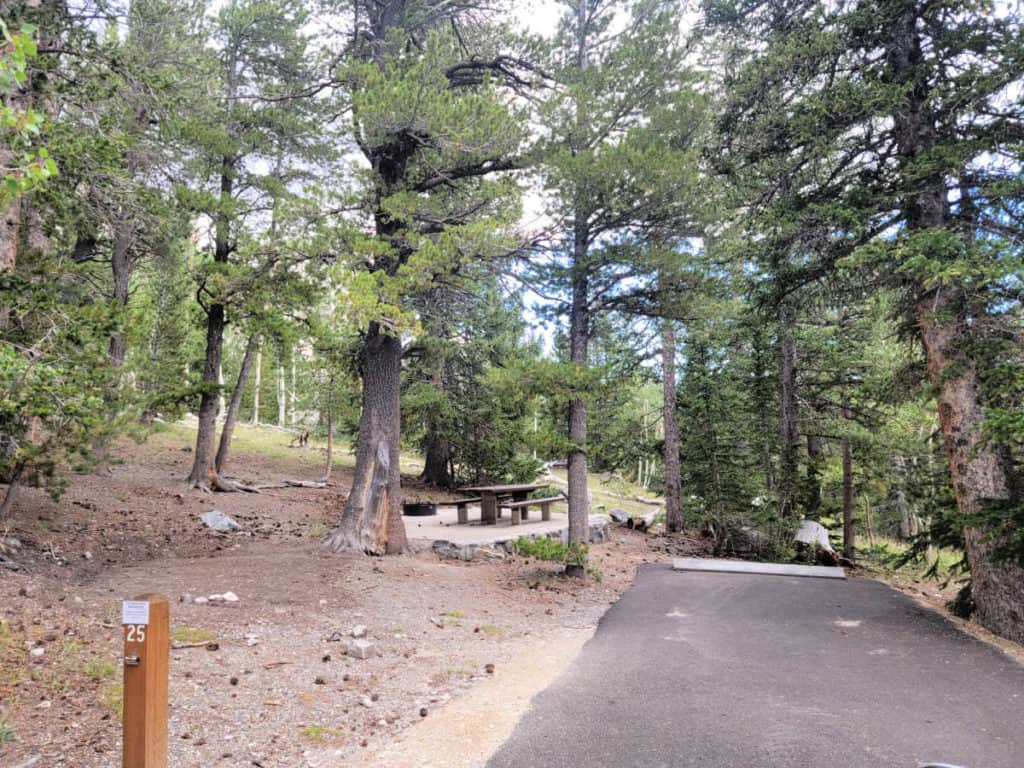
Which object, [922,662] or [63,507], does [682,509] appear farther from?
[63,507]

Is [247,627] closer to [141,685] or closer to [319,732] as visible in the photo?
[319,732]

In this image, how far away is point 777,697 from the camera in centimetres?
423

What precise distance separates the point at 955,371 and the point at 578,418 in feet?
15.8

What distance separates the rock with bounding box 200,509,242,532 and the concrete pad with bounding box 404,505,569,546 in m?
3.27

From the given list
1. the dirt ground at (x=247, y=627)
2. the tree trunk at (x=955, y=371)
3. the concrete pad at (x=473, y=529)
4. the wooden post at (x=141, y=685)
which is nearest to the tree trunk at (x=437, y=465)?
the concrete pad at (x=473, y=529)

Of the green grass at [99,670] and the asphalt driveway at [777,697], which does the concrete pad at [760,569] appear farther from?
the green grass at [99,670]

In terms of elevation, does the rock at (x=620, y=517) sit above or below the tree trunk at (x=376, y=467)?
below

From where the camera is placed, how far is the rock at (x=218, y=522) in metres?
9.84

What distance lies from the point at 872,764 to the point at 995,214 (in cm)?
660

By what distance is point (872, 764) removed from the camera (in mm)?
3172

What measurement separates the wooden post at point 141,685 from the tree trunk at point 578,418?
6.54 meters

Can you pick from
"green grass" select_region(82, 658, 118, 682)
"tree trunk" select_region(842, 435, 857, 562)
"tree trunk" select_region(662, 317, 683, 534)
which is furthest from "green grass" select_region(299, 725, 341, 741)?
"tree trunk" select_region(842, 435, 857, 562)

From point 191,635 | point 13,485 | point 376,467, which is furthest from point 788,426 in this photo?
point 13,485

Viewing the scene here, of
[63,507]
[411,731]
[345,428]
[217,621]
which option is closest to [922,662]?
[411,731]
